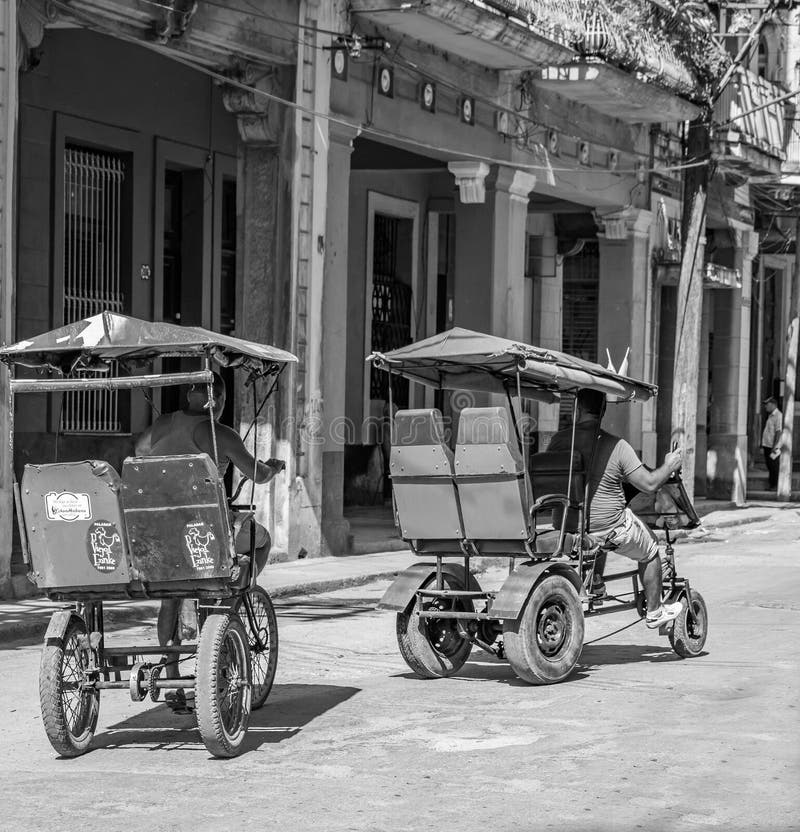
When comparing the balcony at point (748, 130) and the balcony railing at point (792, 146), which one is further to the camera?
the balcony railing at point (792, 146)

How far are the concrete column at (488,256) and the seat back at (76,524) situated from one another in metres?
13.2

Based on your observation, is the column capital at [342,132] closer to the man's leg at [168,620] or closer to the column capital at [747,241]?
the man's leg at [168,620]

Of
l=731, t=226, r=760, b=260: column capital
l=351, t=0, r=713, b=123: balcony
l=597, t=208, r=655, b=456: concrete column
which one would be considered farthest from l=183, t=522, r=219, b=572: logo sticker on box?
l=731, t=226, r=760, b=260: column capital

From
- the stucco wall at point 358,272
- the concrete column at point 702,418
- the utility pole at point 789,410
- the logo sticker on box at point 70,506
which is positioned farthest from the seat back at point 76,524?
the utility pole at point 789,410

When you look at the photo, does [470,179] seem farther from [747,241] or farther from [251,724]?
[251,724]

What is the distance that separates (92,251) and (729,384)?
1519cm

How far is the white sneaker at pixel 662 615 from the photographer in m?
10.4

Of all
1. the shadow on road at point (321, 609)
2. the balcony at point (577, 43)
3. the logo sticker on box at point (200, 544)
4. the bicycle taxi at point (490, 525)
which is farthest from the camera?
the balcony at point (577, 43)

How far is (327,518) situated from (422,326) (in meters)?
8.11

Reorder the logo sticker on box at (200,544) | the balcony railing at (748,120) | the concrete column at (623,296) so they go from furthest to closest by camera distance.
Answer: the balcony railing at (748,120)
the concrete column at (623,296)
the logo sticker on box at (200,544)

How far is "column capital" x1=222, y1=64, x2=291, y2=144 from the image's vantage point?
1653cm

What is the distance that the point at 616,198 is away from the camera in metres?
24.7

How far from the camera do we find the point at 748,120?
87.2 ft

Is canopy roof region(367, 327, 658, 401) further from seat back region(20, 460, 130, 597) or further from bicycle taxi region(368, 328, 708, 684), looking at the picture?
seat back region(20, 460, 130, 597)
